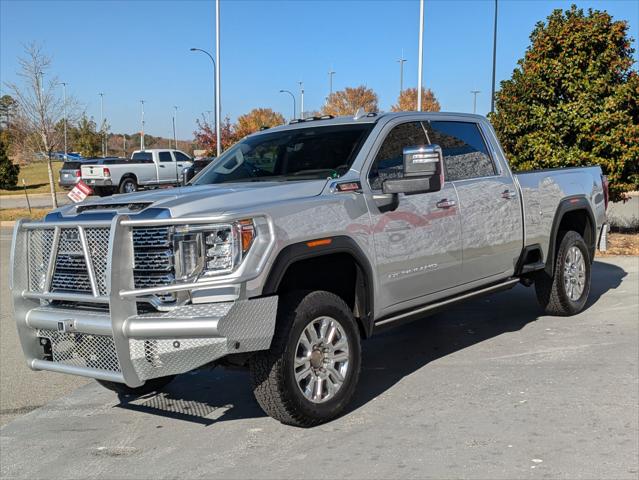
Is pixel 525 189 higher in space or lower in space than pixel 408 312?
higher

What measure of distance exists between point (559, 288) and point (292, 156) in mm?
3319

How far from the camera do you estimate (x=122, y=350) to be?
388 centimetres

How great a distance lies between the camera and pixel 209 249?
13.0 feet

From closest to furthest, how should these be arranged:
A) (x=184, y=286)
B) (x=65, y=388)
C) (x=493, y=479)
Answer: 1. (x=493, y=479)
2. (x=184, y=286)
3. (x=65, y=388)

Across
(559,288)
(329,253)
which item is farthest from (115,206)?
(559,288)

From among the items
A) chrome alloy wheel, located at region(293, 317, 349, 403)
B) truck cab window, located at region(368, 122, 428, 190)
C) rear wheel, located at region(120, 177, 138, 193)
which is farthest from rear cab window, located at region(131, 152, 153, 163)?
chrome alloy wheel, located at region(293, 317, 349, 403)

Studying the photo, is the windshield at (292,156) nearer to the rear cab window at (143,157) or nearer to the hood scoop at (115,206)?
the hood scoop at (115,206)

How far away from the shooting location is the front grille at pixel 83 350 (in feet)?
13.3

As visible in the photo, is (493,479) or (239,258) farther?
(239,258)

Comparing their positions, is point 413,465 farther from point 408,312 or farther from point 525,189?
point 525,189

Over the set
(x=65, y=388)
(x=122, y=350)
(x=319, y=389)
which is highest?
(x=122, y=350)

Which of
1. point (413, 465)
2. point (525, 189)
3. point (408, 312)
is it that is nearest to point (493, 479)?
→ point (413, 465)

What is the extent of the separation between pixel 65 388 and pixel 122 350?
2152mm

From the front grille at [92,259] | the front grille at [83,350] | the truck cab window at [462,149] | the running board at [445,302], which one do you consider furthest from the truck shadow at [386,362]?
the truck cab window at [462,149]
